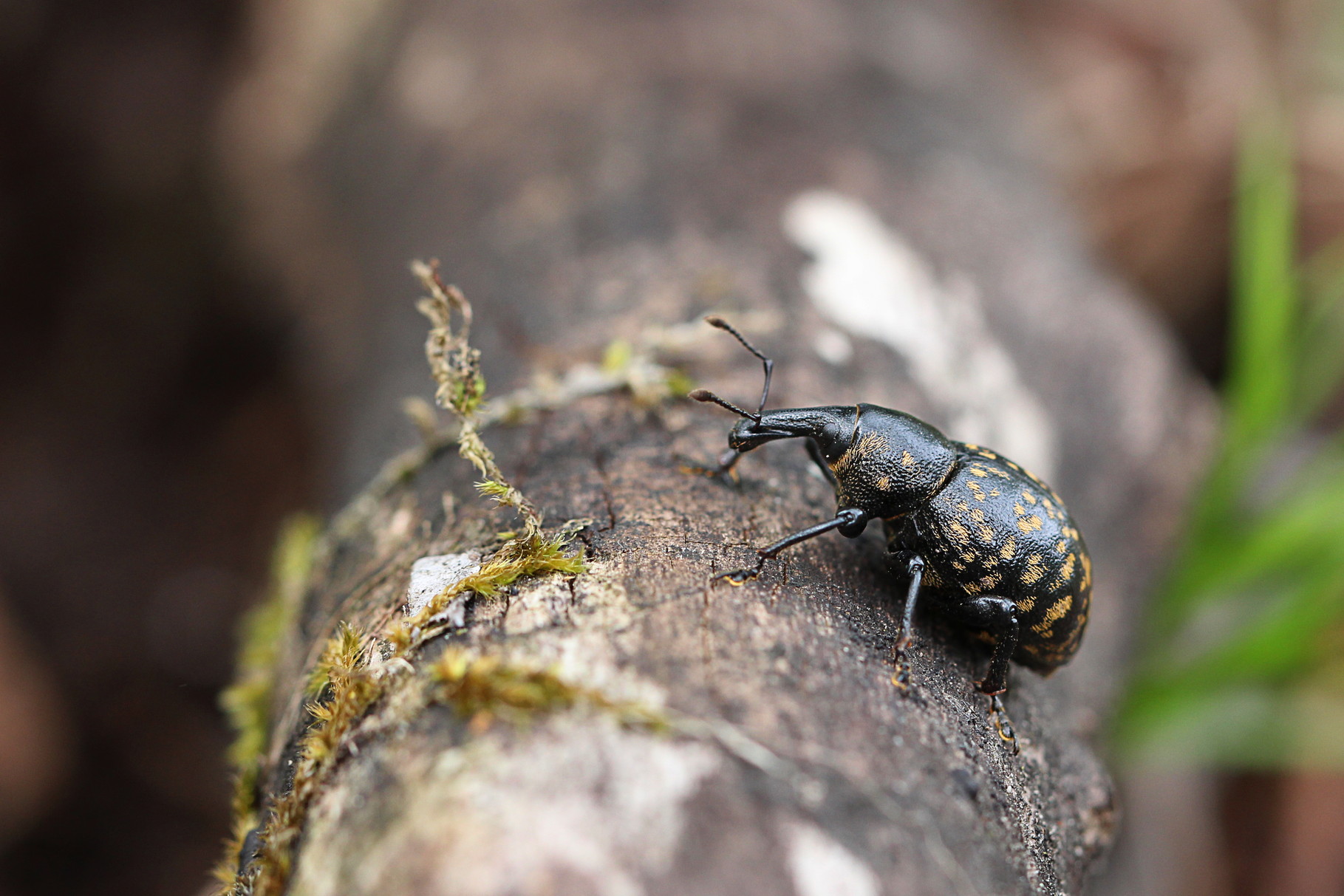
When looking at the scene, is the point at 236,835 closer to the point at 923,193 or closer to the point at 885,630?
the point at 885,630

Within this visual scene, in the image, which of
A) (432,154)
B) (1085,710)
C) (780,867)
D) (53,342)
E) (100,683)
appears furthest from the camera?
(53,342)

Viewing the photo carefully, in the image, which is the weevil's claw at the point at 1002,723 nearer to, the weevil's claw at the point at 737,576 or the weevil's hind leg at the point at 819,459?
the weevil's claw at the point at 737,576

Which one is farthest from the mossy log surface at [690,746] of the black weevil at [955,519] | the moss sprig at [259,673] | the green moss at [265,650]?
the green moss at [265,650]

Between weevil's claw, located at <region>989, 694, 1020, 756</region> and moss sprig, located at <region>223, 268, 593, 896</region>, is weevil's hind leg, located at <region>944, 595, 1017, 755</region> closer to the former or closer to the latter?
weevil's claw, located at <region>989, 694, 1020, 756</region>

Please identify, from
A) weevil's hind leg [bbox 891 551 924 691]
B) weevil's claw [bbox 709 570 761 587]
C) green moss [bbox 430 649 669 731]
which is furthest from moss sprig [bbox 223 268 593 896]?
weevil's hind leg [bbox 891 551 924 691]

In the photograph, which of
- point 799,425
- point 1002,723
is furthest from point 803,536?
point 1002,723

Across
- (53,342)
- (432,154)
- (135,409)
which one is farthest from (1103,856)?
(53,342)

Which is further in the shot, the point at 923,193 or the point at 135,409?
the point at 135,409
